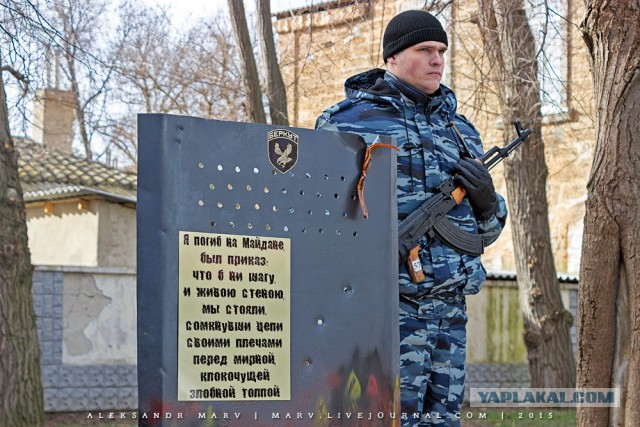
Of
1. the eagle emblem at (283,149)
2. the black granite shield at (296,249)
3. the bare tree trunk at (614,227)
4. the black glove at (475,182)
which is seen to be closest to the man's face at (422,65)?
the black glove at (475,182)

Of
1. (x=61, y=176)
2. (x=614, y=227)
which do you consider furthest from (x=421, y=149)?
(x=61, y=176)

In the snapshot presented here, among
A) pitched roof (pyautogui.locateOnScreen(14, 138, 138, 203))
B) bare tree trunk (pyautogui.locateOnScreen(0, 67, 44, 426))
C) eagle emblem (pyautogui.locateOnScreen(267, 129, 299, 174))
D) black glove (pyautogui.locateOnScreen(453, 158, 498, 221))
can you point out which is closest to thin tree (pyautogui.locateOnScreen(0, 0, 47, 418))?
bare tree trunk (pyautogui.locateOnScreen(0, 67, 44, 426))

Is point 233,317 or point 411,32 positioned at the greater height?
point 411,32

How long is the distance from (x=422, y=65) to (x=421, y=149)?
1.15 ft

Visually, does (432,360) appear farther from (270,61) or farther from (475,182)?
(270,61)

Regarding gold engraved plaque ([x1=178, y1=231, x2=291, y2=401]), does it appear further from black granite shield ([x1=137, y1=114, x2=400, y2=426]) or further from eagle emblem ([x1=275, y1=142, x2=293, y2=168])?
eagle emblem ([x1=275, y1=142, x2=293, y2=168])

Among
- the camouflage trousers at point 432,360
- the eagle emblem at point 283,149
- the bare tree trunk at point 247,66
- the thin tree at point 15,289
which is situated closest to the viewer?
the eagle emblem at point 283,149

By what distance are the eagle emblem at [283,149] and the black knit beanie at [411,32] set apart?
4.41 feet

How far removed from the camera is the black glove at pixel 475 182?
4105 millimetres

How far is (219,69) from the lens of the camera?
18922 mm

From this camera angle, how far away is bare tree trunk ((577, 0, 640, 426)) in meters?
4.49

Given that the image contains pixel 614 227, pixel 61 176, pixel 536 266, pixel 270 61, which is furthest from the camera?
pixel 61 176

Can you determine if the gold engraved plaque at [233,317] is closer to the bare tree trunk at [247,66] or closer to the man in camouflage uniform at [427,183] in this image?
the man in camouflage uniform at [427,183]

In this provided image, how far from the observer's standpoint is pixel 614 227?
453cm
